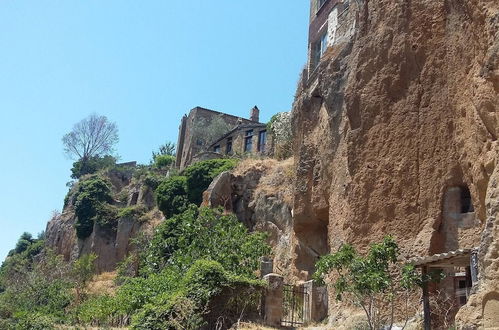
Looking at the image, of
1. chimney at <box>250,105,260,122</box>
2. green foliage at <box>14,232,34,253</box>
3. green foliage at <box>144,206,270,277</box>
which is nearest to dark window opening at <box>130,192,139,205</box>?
chimney at <box>250,105,260,122</box>

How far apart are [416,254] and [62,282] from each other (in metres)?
19.7

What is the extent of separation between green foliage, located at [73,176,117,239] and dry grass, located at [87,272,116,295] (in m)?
5.31

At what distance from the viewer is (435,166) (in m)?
→ 17.7

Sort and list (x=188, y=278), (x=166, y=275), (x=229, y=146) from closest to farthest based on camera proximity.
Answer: (x=188, y=278) < (x=166, y=275) < (x=229, y=146)

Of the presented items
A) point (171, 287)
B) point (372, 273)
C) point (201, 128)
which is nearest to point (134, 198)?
point (201, 128)

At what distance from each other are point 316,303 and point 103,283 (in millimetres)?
22709

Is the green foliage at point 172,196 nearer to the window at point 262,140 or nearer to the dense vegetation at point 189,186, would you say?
the dense vegetation at point 189,186

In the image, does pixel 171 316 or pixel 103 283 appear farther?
pixel 103 283

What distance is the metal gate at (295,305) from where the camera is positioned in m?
20.3

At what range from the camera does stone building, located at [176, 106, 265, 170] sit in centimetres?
5362

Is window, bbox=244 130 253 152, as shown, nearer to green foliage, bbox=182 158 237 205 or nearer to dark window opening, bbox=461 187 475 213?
green foliage, bbox=182 158 237 205

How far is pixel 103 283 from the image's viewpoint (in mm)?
39844

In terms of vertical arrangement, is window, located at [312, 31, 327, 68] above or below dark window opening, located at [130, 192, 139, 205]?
above

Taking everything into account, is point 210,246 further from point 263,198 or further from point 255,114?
point 255,114
